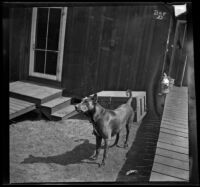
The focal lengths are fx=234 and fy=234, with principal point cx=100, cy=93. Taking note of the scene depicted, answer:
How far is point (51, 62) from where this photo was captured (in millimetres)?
2186

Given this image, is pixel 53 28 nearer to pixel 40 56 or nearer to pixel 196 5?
pixel 40 56

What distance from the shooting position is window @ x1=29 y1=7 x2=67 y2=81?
212 centimetres

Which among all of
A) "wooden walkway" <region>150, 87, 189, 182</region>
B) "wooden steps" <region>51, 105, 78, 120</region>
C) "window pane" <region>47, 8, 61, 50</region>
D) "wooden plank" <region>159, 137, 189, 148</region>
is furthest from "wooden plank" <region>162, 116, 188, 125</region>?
"window pane" <region>47, 8, 61, 50</region>

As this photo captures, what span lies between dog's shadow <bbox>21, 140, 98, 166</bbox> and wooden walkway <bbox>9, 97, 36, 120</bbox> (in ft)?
1.37

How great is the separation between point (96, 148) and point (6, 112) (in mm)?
898

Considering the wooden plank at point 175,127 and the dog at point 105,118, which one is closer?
the dog at point 105,118

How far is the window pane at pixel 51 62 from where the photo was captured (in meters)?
2.17

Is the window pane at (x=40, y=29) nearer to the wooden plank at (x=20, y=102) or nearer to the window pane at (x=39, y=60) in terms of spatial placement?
the window pane at (x=39, y=60)

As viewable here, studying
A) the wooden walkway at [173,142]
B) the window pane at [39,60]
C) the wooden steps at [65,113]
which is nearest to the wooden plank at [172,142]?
the wooden walkway at [173,142]

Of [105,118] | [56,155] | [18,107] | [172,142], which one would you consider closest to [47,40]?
[18,107]

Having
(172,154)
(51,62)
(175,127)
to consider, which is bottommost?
(172,154)

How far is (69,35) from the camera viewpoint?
2.11 metres

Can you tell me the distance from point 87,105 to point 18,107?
0.63 m

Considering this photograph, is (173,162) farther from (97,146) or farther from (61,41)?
(61,41)
